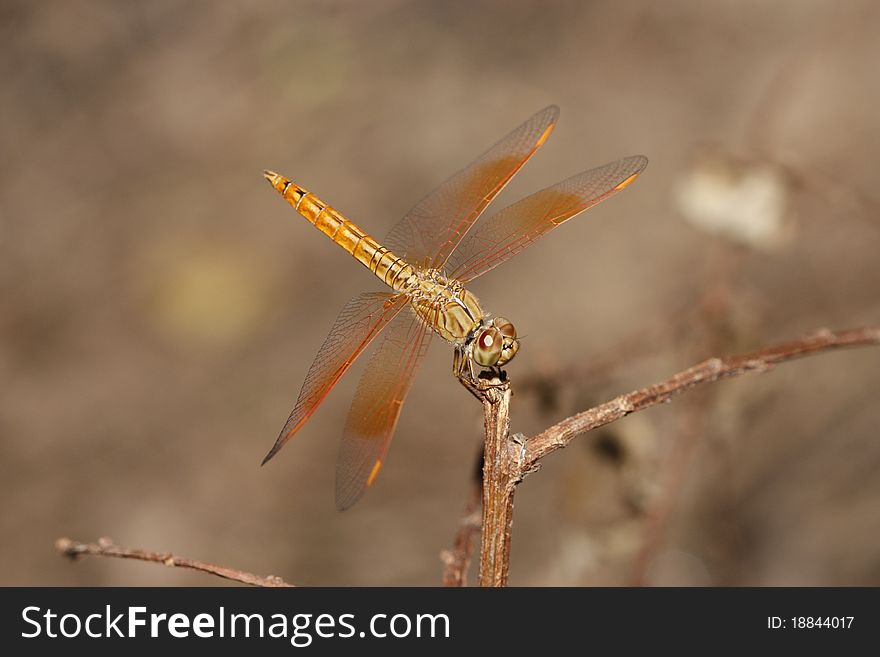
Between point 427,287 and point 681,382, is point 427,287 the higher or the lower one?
the higher one

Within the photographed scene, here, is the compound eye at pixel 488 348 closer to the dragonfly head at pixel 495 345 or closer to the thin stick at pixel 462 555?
the dragonfly head at pixel 495 345

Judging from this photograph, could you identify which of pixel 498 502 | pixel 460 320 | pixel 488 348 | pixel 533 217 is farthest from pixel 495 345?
pixel 533 217

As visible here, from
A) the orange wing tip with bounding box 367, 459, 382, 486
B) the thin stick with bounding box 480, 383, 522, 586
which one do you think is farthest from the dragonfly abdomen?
the thin stick with bounding box 480, 383, 522, 586

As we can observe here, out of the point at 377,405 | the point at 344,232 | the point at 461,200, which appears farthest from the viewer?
the point at 344,232

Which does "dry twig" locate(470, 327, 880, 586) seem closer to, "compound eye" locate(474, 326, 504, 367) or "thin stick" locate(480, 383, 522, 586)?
"thin stick" locate(480, 383, 522, 586)

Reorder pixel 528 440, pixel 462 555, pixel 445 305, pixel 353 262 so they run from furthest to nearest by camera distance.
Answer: pixel 353 262 → pixel 445 305 → pixel 462 555 → pixel 528 440

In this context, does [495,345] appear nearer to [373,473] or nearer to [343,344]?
[373,473]

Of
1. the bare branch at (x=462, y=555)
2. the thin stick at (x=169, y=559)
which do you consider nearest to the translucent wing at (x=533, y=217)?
the bare branch at (x=462, y=555)
